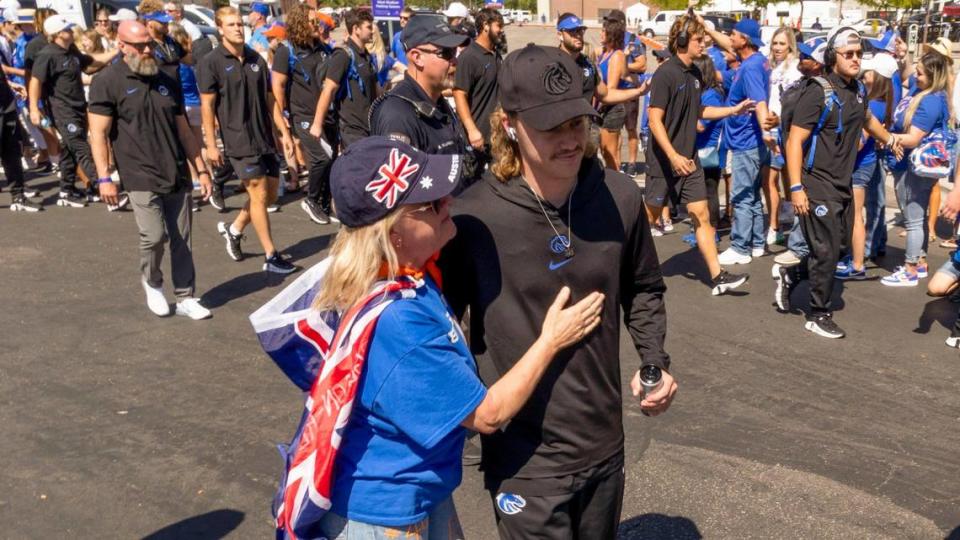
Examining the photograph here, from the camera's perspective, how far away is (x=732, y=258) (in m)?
8.25

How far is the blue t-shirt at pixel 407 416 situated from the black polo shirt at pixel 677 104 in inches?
210

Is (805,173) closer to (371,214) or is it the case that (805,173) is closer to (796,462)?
(796,462)

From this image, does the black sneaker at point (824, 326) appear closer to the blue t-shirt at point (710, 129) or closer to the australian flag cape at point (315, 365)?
the blue t-shirt at point (710, 129)

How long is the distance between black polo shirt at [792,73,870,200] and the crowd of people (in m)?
0.02

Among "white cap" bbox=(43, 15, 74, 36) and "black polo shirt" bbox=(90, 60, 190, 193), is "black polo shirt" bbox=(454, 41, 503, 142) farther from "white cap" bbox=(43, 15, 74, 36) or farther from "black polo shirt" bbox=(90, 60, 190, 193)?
"white cap" bbox=(43, 15, 74, 36)

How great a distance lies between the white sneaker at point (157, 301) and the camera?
6969 millimetres

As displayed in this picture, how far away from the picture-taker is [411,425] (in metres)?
2.17

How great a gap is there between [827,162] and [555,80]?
4.39m

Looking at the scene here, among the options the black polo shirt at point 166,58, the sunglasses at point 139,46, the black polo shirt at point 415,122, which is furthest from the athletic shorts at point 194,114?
the black polo shirt at point 415,122

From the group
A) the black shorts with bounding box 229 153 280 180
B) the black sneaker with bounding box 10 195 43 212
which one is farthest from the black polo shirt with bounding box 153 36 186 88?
the black sneaker with bounding box 10 195 43 212

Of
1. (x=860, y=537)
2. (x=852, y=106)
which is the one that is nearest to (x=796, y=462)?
(x=860, y=537)

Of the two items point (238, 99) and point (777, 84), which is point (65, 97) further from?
point (777, 84)

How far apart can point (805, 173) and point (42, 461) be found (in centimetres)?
514

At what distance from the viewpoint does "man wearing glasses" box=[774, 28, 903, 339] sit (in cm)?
617
